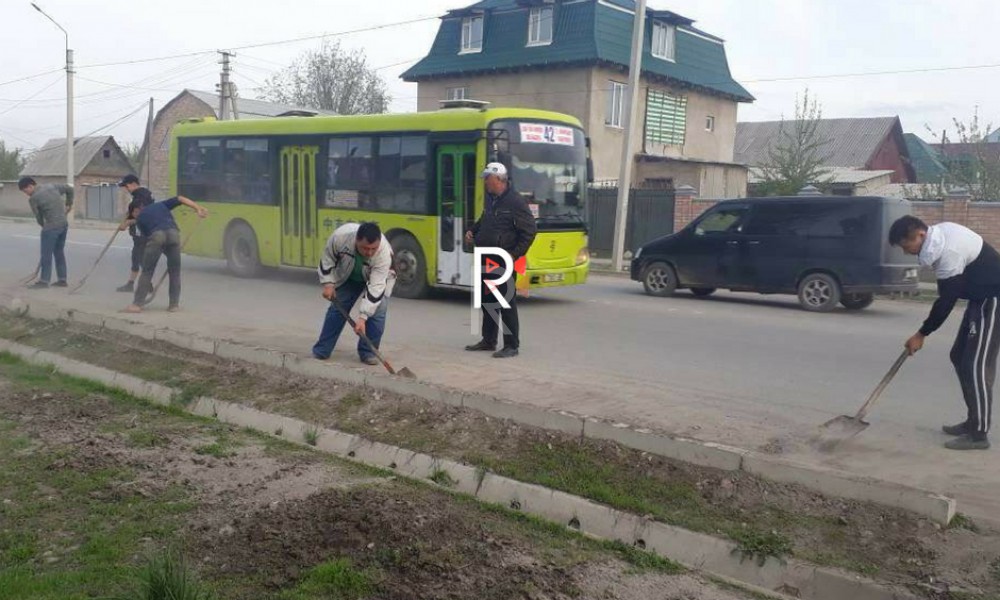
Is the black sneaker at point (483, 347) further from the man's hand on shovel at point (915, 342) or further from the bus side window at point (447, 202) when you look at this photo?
the man's hand on shovel at point (915, 342)

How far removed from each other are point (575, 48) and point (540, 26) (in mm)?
2434

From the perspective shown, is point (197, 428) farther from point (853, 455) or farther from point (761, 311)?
point (761, 311)

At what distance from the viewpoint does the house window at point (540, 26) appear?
34.9 m

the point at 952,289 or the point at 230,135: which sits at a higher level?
the point at 230,135

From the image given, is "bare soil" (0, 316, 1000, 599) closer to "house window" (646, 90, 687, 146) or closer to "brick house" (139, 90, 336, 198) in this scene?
"house window" (646, 90, 687, 146)

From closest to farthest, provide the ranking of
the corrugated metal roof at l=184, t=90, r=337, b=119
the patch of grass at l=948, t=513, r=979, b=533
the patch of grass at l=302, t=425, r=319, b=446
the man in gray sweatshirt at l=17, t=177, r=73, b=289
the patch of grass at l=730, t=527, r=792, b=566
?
the patch of grass at l=730, t=527, r=792, b=566 < the patch of grass at l=948, t=513, r=979, b=533 < the patch of grass at l=302, t=425, r=319, b=446 < the man in gray sweatshirt at l=17, t=177, r=73, b=289 < the corrugated metal roof at l=184, t=90, r=337, b=119

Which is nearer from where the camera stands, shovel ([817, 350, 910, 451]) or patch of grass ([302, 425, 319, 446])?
shovel ([817, 350, 910, 451])

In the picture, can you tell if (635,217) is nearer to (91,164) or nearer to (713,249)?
(713,249)

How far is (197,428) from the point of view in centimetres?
702

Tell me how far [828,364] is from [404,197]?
24.2 ft

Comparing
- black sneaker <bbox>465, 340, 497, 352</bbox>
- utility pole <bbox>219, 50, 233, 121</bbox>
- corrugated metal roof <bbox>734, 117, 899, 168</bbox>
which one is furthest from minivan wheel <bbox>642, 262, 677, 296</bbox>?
corrugated metal roof <bbox>734, 117, 899, 168</bbox>

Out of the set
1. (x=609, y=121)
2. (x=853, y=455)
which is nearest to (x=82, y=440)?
(x=853, y=455)

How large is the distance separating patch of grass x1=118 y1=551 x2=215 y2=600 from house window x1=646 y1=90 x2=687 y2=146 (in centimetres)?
3473

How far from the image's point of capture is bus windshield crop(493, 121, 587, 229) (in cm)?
1349
